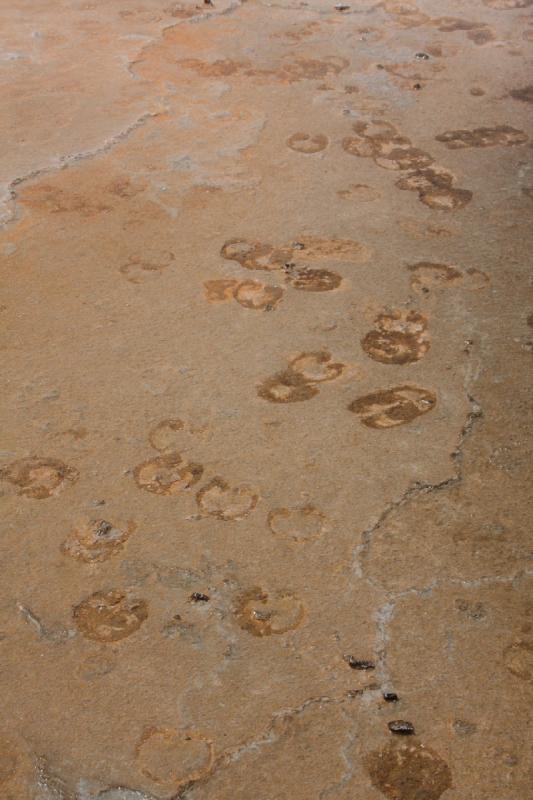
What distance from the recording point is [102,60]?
4.26 meters

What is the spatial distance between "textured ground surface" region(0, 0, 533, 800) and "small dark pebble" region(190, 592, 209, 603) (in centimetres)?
1

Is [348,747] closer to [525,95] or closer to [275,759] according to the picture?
[275,759]

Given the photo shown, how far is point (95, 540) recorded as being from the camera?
1.95 metres

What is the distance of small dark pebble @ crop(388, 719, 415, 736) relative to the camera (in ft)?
5.20

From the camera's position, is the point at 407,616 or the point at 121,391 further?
the point at 121,391

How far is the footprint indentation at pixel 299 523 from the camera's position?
1953mm

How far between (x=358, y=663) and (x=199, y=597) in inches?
13.0

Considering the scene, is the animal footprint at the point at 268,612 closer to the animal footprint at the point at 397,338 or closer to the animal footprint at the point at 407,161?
the animal footprint at the point at 397,338

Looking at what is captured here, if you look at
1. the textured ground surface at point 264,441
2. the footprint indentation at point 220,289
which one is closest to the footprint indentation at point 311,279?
the textured ground surface at point 264,441

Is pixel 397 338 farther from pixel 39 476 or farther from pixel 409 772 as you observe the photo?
pixel 409 772

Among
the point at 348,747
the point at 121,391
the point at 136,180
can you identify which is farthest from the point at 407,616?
the point at 136,180

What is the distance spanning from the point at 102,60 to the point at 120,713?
11.0ft

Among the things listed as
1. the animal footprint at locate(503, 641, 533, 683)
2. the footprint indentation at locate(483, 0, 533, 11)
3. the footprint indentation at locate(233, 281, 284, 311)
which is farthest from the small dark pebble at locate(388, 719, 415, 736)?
the footprint indentation at locate(483, 0, 533, 11)

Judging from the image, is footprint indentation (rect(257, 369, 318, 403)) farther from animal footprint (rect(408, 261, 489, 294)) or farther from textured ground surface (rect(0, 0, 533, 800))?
animal footprint (rect(408, 261, 489, 294))
